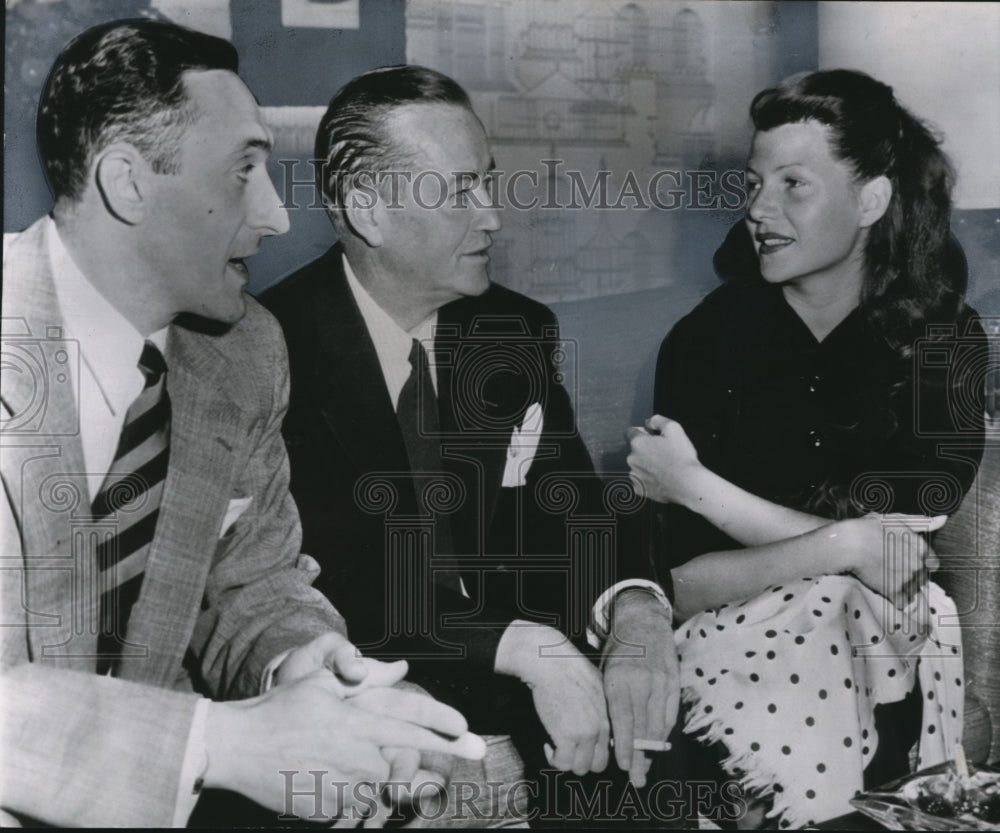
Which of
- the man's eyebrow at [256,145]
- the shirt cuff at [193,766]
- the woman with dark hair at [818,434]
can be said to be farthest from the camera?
the woman with dark hair at [818,434]

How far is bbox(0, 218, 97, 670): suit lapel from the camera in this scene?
2.62 m

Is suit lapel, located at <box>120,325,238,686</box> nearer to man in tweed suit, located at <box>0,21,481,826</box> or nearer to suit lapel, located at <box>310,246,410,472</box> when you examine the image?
man in tweed suit, located at <box>0,21,481,826</box>

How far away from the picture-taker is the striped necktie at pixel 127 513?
262 centimetres

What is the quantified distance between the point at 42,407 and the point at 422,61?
1140mm

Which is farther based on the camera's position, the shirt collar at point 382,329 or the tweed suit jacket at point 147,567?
the shirt collar at point 382,329

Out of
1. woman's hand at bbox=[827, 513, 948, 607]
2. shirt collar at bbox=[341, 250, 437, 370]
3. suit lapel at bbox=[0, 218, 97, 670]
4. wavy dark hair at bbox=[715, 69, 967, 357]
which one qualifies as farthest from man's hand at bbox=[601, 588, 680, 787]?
suit lapel at bbox=[0, 218, 97, 670]

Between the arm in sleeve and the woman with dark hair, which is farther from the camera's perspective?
the woman with dark hair

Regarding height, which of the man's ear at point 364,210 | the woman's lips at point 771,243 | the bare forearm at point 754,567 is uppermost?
the man's ear at point 364,210

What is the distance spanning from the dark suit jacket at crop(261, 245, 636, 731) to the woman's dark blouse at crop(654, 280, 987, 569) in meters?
0.25

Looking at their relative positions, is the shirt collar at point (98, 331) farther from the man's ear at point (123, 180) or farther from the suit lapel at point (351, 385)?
the suit lapel at point (351, 385)

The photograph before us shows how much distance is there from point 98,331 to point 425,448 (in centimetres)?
76

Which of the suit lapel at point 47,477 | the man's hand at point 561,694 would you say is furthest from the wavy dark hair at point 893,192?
the suit lapel at point 47,477

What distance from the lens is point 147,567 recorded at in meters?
2.62

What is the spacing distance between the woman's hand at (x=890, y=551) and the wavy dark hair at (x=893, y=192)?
15.7 inches
